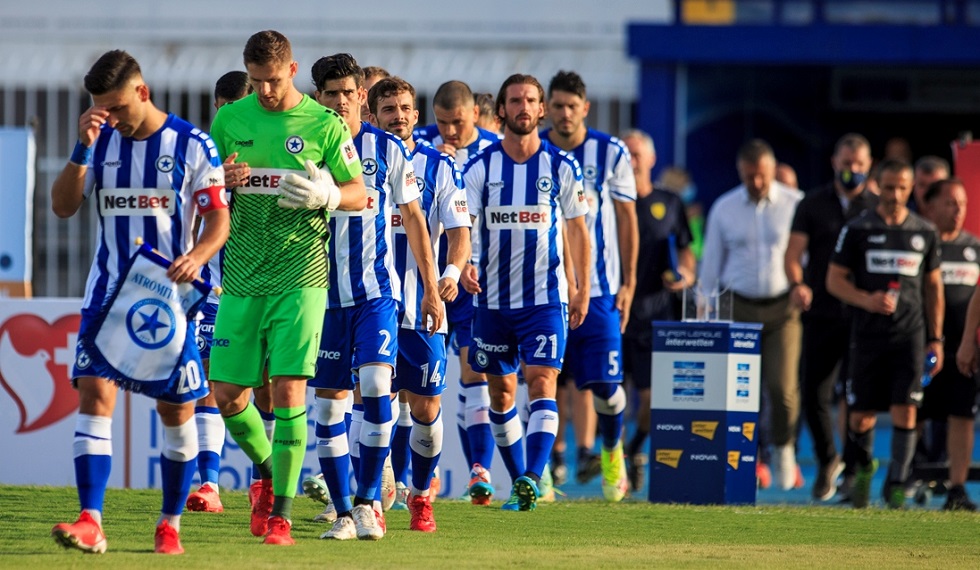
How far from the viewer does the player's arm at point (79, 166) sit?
6332 mm

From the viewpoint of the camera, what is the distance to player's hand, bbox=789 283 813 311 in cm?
1127

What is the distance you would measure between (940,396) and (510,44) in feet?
31.6

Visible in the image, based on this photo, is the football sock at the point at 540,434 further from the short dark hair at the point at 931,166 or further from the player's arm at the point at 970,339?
the short dark hair at the point at 931,166

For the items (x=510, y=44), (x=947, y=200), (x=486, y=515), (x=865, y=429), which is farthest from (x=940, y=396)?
(x=510, y=44)

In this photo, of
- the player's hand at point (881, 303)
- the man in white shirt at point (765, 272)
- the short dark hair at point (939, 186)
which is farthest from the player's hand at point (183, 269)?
the man in white shirt at point (765, 272)

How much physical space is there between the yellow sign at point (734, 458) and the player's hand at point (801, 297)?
1785 millimetres

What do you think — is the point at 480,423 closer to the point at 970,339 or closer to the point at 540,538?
the point at 540,538

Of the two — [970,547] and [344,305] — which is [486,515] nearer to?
[344,305]

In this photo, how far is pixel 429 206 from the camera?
27.6 feet

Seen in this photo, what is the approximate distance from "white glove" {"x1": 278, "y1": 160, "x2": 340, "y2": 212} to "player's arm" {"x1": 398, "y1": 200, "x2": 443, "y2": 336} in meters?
0.65

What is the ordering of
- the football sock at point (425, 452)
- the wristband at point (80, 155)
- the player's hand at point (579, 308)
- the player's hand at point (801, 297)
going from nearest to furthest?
the wristband at point (80, 155)
the football sock at point (425, 452)
the player's hand at point (579, 308)
the player's hand at point (801, 297)

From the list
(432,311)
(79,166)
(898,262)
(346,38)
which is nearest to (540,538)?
(432,311)

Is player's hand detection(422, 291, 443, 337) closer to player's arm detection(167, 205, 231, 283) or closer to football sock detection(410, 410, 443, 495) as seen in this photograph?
football sock detection(410, 410, 443, 495)

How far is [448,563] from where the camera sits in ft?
21.5
